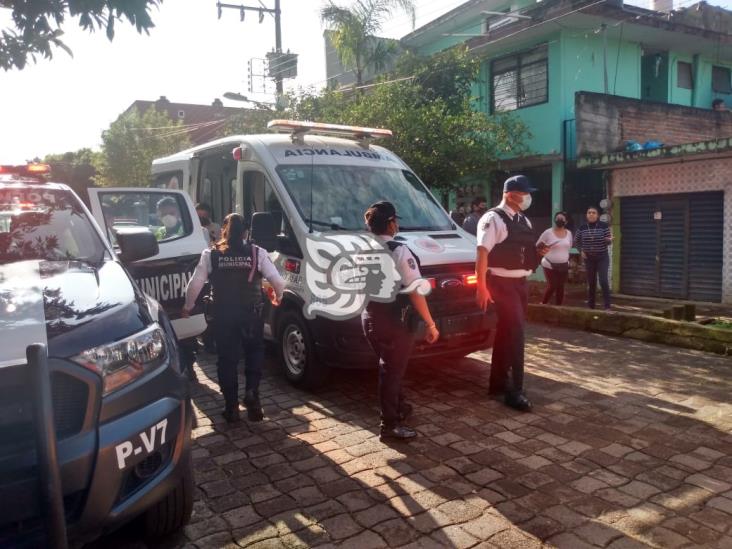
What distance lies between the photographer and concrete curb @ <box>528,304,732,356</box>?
6.59 metres

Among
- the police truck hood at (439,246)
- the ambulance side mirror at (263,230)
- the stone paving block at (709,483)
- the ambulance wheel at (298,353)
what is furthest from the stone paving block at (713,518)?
the ambulance side mirror at (263,230)

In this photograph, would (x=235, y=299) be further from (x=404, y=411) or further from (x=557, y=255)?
(x=557, y=255)

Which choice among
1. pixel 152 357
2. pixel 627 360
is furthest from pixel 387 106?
pixel 152 357

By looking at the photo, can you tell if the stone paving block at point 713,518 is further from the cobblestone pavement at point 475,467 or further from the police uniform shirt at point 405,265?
the police uniform shirt at point 405,265

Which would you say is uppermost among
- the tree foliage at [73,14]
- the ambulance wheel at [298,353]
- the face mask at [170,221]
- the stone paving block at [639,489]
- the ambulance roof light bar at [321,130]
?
the tree foliage at [73,14]

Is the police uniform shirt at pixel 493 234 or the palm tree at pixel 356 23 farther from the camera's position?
the palm tree at pixel 356 23

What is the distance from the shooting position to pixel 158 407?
2602 millimetres

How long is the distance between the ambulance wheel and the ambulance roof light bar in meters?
1.94

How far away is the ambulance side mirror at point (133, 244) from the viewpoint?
3842 millimetres

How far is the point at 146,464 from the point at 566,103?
13825 millimetres

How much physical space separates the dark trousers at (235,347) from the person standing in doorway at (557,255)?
528 centimetres

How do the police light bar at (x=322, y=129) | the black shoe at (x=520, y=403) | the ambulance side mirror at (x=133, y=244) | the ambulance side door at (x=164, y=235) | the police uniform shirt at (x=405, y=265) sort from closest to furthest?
1. the ambulance side mirror at (x=133, y=244)
2. the police uniform shirt at (x=405, y=265)
3. the black shoe at (x=520, y=403)
4. the ambulance side door at (x=164, y=235)
5. the police light bar at (x=322, y=129)

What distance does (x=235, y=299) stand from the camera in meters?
4.51

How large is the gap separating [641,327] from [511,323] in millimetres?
3328
